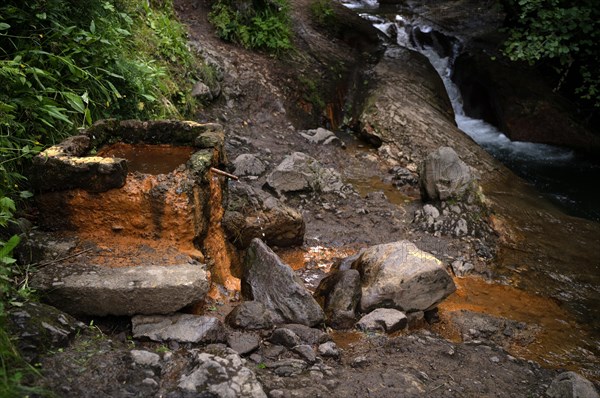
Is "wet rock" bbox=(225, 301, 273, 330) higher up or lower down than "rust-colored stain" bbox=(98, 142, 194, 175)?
lower down

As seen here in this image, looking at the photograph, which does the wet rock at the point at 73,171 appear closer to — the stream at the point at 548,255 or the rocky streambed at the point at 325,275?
the rocky streambed at the point at 325,275

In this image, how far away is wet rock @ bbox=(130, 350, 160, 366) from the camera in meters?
2.90

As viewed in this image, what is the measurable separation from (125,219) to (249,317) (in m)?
1.25

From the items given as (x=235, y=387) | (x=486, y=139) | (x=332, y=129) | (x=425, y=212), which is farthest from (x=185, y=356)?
(x=486, y=139)

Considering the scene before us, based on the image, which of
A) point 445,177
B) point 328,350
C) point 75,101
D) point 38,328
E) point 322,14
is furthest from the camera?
point 322,14

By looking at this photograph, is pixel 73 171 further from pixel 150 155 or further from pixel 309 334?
pixel 309 334

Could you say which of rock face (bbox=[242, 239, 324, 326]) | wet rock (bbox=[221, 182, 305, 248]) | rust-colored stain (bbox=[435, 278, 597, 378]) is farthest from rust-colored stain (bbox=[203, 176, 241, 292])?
rust-colored stain (bbox=[435, 278, 597, 378])

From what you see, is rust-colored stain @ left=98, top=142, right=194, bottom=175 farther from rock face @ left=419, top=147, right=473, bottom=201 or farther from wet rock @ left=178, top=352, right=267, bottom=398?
rock face @ left=419, top=147, right=473, bottom=201

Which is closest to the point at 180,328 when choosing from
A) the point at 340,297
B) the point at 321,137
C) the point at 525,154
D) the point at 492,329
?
the point at 340,297

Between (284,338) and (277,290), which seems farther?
(277,290)

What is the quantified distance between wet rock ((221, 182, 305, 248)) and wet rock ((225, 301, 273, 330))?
3.91 feet

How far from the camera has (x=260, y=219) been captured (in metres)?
5.38

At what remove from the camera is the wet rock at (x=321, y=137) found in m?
8.74

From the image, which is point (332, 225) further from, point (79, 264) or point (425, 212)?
point (79, 264)
